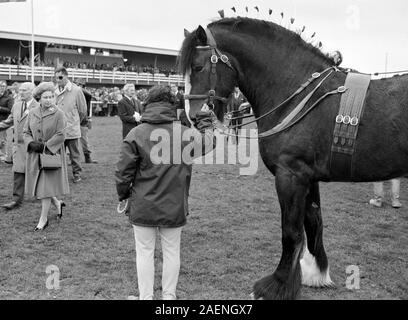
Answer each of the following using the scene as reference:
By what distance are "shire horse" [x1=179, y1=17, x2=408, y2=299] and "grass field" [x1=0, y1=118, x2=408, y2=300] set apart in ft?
2.17

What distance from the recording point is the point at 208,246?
18.2 feet

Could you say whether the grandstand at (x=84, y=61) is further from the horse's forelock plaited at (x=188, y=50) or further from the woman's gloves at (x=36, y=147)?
the horse's forelock plaited at (x=188, y=50)

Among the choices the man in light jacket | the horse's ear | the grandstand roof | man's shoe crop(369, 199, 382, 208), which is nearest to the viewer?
the horse's ear

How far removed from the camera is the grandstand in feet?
121

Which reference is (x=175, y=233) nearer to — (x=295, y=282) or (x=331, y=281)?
(x=295, y=282)

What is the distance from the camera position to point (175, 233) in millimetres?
3822

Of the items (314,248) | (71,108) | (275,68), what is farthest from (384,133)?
(71,108)

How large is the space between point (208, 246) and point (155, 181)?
6.99 ft

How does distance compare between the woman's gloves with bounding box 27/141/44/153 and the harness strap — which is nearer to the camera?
the harness strap

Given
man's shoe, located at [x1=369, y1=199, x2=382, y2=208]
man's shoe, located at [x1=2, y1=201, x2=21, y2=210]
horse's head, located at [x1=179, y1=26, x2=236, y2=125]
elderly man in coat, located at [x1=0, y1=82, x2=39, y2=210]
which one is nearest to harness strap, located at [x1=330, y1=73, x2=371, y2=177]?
horse's head, located at [x1=179, y1=26, x2=236, y2=125]

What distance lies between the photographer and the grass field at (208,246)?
4.39 m

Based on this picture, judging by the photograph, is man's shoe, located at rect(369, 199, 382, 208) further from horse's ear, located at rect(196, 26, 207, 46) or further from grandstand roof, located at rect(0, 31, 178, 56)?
grandstand roof, located at rect(0, 31, 178, 56)

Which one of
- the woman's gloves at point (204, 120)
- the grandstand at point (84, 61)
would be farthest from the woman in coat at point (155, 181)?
the grandstand at point (84, 61)
